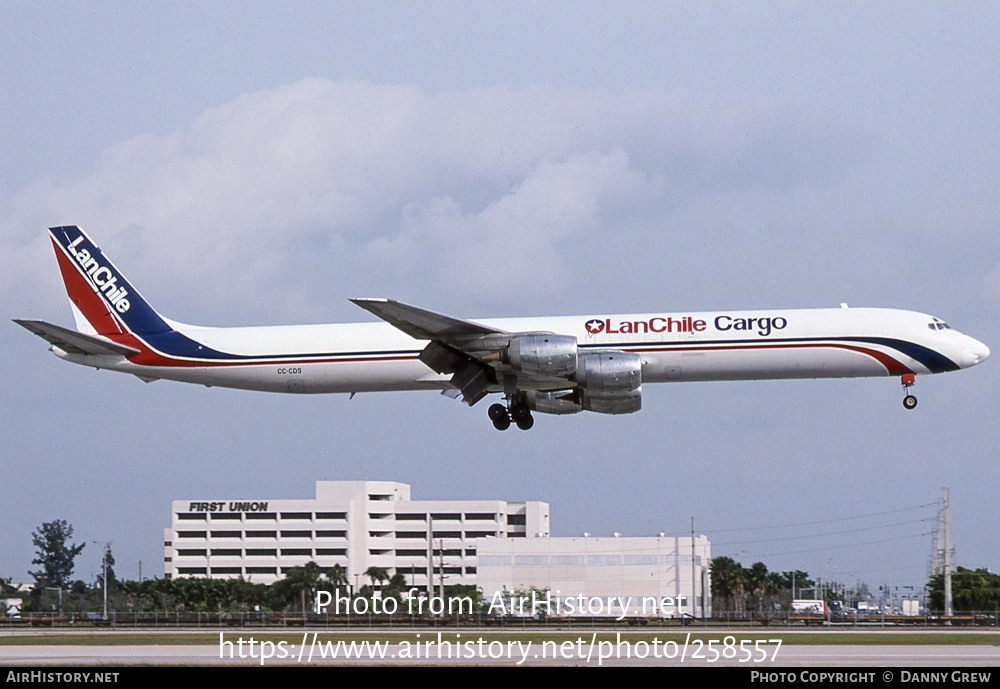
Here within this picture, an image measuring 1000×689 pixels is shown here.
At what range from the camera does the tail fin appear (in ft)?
159

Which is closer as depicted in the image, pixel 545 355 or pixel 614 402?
pixel 545 355

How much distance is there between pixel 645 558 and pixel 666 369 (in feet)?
256

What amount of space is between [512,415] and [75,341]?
15754 millimetres

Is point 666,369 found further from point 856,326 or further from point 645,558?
point 645,558

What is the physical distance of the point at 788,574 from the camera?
18162 cm

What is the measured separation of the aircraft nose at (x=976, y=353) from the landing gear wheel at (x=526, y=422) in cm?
1542

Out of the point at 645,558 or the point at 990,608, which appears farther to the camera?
the point at 645,558

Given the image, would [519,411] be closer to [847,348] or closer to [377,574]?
[847,348]

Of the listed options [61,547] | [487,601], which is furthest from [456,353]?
[61,547]

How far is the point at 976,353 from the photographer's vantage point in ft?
146

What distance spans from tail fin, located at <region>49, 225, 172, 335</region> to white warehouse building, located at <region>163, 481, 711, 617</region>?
7192cm

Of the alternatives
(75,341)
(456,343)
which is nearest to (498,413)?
(456,343)

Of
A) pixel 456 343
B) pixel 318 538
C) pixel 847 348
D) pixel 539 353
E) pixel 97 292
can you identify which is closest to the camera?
pixel 539 353

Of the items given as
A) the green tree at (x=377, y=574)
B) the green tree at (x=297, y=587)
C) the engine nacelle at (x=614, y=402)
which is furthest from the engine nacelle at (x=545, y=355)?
the green tree at (x=377, y=574)
